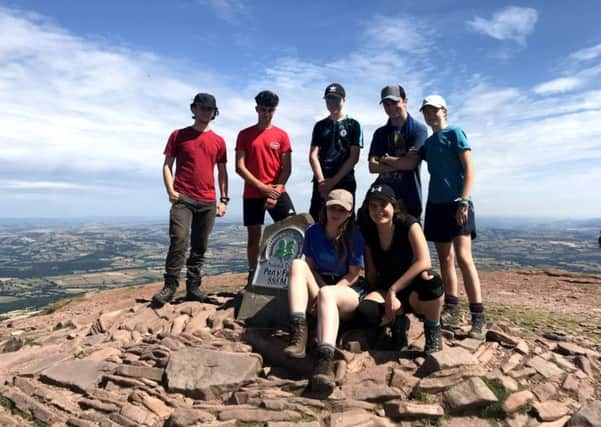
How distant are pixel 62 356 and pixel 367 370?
16.5ft

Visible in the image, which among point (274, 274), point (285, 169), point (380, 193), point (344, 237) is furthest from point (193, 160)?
point (380, 193)

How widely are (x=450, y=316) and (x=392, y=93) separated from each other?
3.90m

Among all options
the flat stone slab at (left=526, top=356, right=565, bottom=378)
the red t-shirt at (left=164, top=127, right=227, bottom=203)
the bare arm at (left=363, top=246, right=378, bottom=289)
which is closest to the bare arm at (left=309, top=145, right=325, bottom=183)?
the red t-shirt at (left=164, top=127, right=227, bottom=203)

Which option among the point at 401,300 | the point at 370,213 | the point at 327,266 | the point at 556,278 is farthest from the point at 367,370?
the point at 556,278

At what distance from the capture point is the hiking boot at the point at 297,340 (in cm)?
546

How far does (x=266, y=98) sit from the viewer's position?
27.0 ft

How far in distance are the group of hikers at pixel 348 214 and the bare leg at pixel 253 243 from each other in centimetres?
3

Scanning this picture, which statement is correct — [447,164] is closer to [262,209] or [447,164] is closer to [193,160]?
[262,209]

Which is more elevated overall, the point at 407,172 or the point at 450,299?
the point at 407,172

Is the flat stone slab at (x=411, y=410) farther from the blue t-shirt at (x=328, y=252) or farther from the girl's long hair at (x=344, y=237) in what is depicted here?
the girl's long hair at (x=344, y=237)

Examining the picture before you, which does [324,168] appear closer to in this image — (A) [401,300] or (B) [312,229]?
(B) [312,229]

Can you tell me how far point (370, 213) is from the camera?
577 cm

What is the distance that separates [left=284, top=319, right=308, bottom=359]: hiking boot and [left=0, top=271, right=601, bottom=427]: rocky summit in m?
0.39

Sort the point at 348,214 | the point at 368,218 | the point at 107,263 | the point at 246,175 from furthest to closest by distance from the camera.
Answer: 1. the point at 107,263
2. the point at 246,175
3. the point at 348,214
4. the point at 368,218
